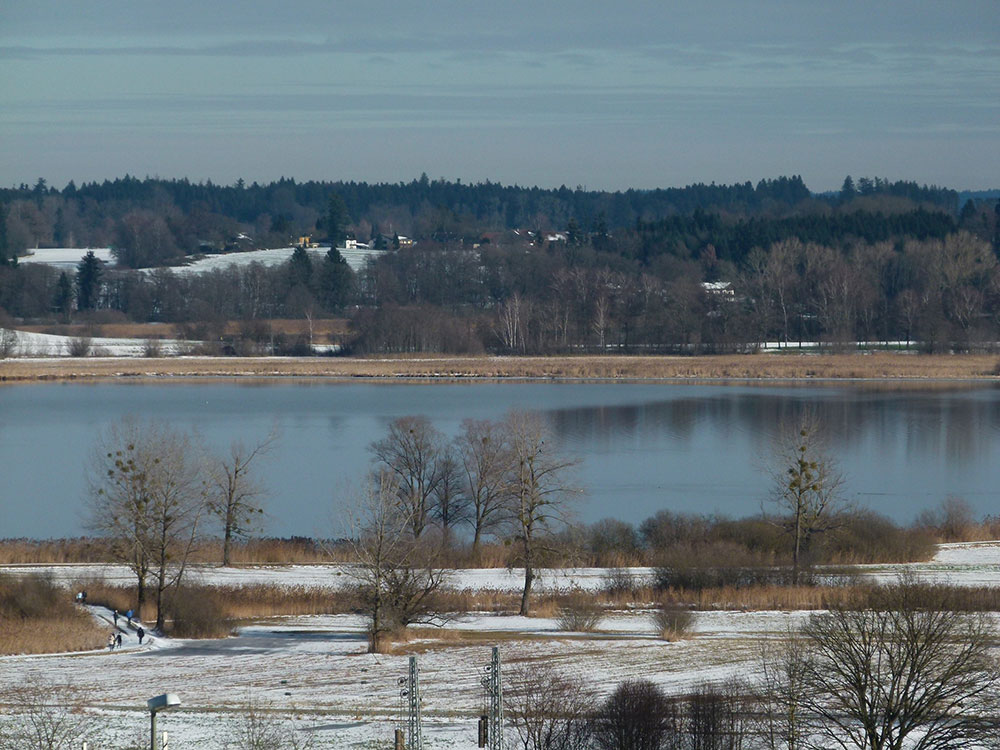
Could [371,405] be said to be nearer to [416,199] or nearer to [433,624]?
[433,624]

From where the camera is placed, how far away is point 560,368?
187ft

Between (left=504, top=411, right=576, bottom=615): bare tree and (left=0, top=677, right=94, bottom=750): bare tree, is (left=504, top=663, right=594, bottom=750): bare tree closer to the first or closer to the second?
(left=0, top=677, right=94, bottom=750): bare tree

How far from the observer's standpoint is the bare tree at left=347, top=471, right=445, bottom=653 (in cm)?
1608

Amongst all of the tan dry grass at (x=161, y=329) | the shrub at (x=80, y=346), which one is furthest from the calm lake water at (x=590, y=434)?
the tan dry grass at (x=161, y=329)

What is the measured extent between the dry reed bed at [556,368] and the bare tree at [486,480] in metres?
30.2

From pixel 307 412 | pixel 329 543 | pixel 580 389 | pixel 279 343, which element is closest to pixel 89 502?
pixel 329 543

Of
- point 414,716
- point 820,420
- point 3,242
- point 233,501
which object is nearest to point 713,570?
point 414,716

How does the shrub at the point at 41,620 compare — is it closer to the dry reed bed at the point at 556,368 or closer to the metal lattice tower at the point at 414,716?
the metal lattice tower at the point at 414,716

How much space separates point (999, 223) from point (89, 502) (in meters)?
82.8

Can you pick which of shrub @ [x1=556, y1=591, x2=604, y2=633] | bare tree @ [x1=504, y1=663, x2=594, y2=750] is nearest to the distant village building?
shrub @ [x1=556, y1=591, x2=604, y2=633]

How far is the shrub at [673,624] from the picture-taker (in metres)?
15.8

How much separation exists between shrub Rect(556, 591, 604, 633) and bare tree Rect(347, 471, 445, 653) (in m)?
1.71

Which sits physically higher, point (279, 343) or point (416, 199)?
Result: point (416, 199)

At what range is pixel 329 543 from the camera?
22172mm
